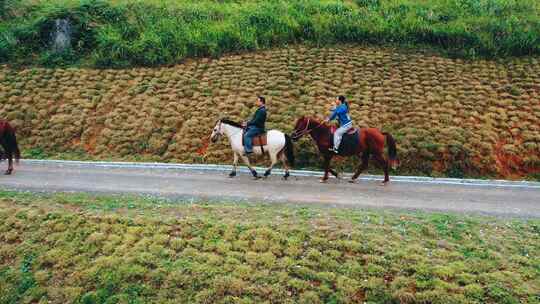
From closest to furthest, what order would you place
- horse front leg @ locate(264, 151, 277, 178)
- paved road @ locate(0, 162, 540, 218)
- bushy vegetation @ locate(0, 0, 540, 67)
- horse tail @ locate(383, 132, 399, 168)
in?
paved road @ locate(0, 162, 540, 218)
horse tail @ locate(383, 132, 399, 168)
horse front leg @ locate(264, 151, 277, 178)
bushy vegetation @ locate(0, 0, 540, 67)

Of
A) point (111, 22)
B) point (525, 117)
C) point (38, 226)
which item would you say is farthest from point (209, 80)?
point (525, 117)

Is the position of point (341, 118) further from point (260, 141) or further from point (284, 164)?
point (260, 141)

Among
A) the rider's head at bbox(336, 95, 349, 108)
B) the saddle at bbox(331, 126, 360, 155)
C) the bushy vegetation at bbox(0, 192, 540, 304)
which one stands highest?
the rider's head at bbox(336, 95, 349, 108)

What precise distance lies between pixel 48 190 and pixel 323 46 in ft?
55.4

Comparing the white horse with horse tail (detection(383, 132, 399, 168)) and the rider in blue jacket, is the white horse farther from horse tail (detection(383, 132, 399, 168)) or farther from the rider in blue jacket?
horse tail (detection(383, 132, 399, 168))

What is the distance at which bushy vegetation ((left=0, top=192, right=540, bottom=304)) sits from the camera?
9.58m

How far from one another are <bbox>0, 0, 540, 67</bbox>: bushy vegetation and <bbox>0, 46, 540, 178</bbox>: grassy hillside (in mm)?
1130

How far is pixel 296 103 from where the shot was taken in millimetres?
20500

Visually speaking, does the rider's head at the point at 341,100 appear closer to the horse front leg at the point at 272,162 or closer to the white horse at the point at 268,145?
the white horse at the point at 268,145

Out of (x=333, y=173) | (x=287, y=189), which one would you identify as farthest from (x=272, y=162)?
(x=333, y=173)

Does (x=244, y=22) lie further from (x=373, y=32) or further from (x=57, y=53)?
(x=57, y=53)

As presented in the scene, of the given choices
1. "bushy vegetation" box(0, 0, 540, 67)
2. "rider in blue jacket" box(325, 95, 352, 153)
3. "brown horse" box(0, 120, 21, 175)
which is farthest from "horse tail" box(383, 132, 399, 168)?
"brown horse" box(0, 120, 21, 175)

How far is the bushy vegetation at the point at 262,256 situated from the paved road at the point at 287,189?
108 centimetres

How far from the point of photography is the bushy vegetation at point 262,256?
958 centimetres
